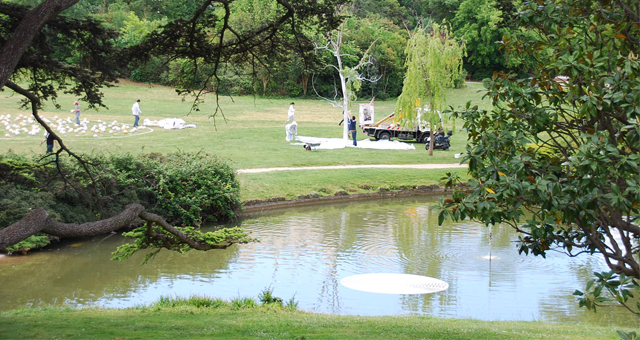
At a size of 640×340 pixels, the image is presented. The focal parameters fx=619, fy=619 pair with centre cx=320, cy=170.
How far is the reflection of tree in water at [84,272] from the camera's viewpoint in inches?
453

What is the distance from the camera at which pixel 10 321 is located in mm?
8055

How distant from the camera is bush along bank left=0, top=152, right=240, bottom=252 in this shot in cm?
1486

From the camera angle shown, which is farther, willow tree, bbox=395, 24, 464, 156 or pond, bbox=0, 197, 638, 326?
willow tree, bbox=395, 24, 464, 156

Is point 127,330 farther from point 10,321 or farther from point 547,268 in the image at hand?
point 547,268

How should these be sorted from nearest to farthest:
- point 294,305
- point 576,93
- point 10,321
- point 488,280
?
point 576,93 → point 10,321 → point 294,305 → point 488,280

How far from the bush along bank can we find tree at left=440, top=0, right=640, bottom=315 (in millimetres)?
11347

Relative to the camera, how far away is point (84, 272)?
1313cm

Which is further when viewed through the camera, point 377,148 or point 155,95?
point 155,95

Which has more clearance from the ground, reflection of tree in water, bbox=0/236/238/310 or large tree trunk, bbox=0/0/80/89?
large tree trunk, bbox=0/0/80/89

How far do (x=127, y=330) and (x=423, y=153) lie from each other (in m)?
23.2

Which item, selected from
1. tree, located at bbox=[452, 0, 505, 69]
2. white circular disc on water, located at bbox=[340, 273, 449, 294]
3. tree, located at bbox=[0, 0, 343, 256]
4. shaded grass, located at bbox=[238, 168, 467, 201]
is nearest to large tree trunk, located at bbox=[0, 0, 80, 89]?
tree, located at bbox=[0, 0, 343, 256]

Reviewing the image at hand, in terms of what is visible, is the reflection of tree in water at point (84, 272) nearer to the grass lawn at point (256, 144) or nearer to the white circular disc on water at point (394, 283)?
the white circular disc on water at point (394, 283)

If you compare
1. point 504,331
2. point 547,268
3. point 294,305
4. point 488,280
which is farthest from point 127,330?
point 547,268

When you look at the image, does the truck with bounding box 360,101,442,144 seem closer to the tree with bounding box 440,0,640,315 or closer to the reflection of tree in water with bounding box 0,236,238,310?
the reflection of tree in water with bounding box 0,236,238,310
